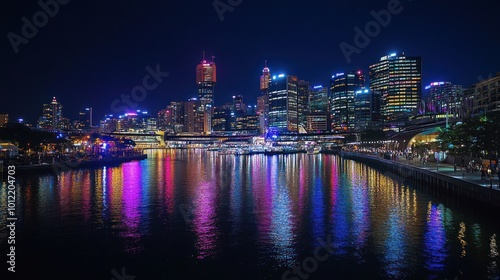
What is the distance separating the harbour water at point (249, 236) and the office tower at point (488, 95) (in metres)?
70.2

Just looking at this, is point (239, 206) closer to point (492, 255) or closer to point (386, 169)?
point (492, 255)

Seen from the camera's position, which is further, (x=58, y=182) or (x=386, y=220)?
(x=58, y=182)

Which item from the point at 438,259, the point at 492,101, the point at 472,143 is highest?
the point at 492,101

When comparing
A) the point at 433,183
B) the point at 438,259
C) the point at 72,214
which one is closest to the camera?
the point at 438,259

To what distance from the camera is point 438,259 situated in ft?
61.8

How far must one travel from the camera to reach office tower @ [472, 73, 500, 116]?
9575 cm

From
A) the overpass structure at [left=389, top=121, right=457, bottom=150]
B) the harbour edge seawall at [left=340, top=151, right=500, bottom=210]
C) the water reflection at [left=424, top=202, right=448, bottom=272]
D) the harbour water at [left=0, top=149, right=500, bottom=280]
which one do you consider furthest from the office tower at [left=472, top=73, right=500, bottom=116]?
the water reflection at [left=424, top=202, right=448, bottom=272]

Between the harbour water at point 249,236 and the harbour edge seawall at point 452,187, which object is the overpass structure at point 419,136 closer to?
the harbour edge seawall at point 452,187

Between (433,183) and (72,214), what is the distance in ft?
111

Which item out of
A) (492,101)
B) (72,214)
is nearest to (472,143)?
(72,214)

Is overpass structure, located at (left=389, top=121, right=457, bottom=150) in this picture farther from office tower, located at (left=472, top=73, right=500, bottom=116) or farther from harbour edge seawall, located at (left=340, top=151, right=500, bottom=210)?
harbour edge seawall, located at (left=340, top=151, right=500, bottom=210)

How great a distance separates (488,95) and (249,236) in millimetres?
103499

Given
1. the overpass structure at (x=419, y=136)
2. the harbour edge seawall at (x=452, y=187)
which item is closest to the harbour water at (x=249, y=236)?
the harbour edge seawall at (x=452, y=187)

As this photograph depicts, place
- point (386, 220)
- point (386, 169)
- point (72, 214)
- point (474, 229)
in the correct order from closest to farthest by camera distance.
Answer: point (474, 229), point (386, 220), point (72, 214), point (386, 169)
